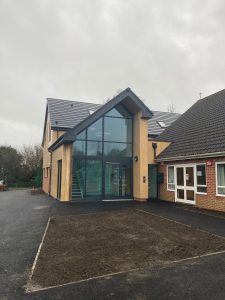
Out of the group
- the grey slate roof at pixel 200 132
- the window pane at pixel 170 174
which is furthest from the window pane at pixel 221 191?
the window pane at pixel 170 174

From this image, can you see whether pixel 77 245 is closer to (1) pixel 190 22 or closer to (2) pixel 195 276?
(2) pixel 195 276

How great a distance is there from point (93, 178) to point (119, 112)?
475cm

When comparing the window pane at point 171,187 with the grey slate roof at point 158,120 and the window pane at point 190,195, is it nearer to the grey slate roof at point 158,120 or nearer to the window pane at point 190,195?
the window pane at point 190,195

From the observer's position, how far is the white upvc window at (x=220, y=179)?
11.5 metres

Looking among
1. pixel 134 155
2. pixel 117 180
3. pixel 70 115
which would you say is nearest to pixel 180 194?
pixel 134 155

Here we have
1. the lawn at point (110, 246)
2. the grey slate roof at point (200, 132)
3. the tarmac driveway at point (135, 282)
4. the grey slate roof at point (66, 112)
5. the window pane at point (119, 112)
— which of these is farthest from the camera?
the grey slate roof at point (66, 112)

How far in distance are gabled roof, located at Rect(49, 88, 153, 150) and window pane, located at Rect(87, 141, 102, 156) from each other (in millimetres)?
1245

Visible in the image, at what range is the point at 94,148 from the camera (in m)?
15.3

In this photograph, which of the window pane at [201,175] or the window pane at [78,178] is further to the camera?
the window pane at [78,178]

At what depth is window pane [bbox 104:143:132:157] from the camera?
15645 millimetres

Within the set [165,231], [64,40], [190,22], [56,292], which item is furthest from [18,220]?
[190,22]

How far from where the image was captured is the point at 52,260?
5254mm

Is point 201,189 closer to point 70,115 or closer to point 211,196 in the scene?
point 211,196

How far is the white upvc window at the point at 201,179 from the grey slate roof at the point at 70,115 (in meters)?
9.03
